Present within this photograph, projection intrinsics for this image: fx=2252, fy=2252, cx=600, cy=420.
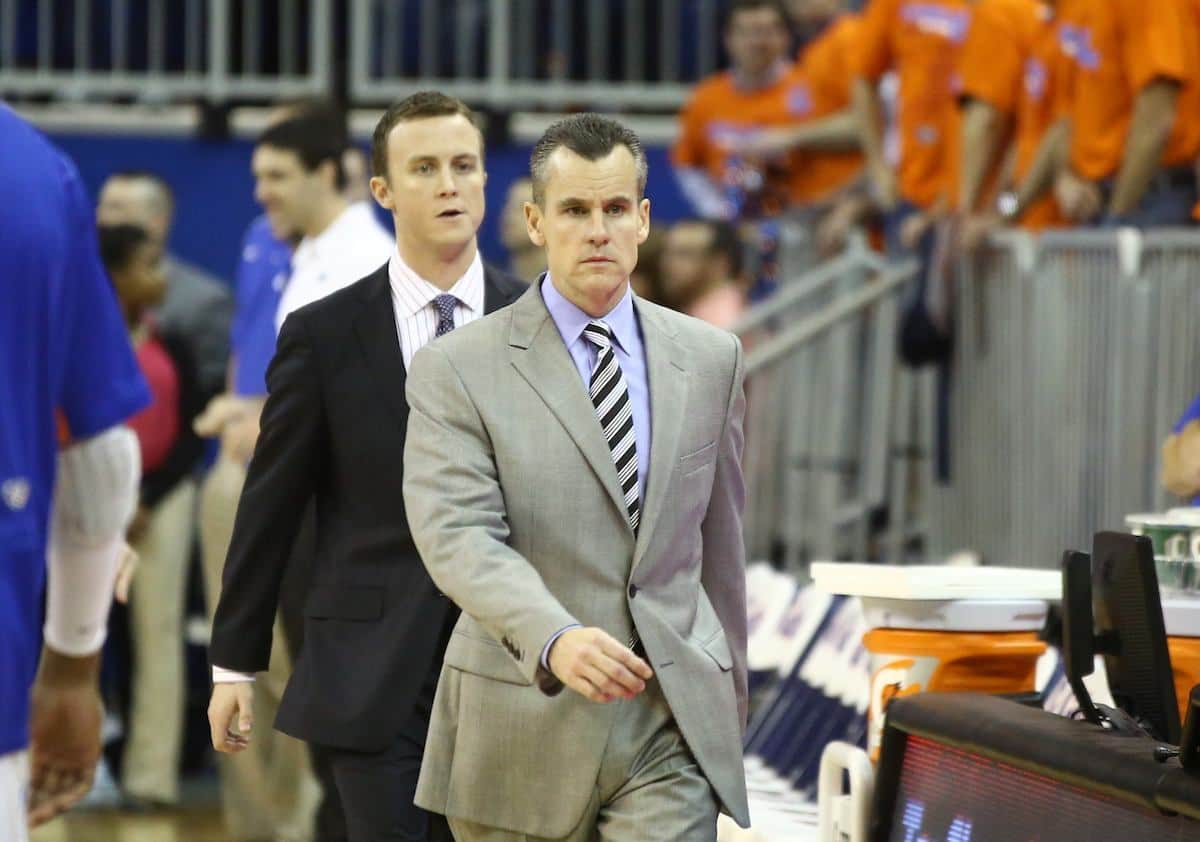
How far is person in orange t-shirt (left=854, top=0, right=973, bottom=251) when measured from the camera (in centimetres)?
914

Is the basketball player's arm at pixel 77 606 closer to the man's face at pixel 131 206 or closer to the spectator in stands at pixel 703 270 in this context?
the spectator in stands at pixel 703 270

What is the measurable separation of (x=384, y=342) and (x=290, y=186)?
109 inches

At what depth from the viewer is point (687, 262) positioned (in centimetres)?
920

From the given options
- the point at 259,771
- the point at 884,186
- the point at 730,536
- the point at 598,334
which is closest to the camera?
the point at 598,334

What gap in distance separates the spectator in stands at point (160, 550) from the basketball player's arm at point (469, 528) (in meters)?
5.93

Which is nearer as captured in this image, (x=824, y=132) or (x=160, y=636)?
(x=160, y=636)

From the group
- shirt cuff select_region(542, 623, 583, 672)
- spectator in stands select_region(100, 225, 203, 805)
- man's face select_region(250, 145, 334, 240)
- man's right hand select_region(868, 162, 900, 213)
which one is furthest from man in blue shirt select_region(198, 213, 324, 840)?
shirt cuff select_region(542, 623, 583, 672)

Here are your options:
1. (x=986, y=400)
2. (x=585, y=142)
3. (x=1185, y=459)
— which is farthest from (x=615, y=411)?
(x=986, y=400)

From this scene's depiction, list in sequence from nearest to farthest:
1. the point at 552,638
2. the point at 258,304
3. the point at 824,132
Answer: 1. the point at 552,638
2. the point at 258,304
3. the point at 824,132

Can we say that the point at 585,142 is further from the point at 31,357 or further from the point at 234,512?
the point at 234,512

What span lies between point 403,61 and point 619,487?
885 centimetres

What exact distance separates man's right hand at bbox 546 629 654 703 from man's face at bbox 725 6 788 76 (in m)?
7.28

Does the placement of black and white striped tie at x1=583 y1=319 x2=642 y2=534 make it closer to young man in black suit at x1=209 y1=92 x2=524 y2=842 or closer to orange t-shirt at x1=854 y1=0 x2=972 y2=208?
young man in black suit at x1=209 y1=92 x2=524 y2=842

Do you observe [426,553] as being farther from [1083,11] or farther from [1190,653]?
[1083,11]
